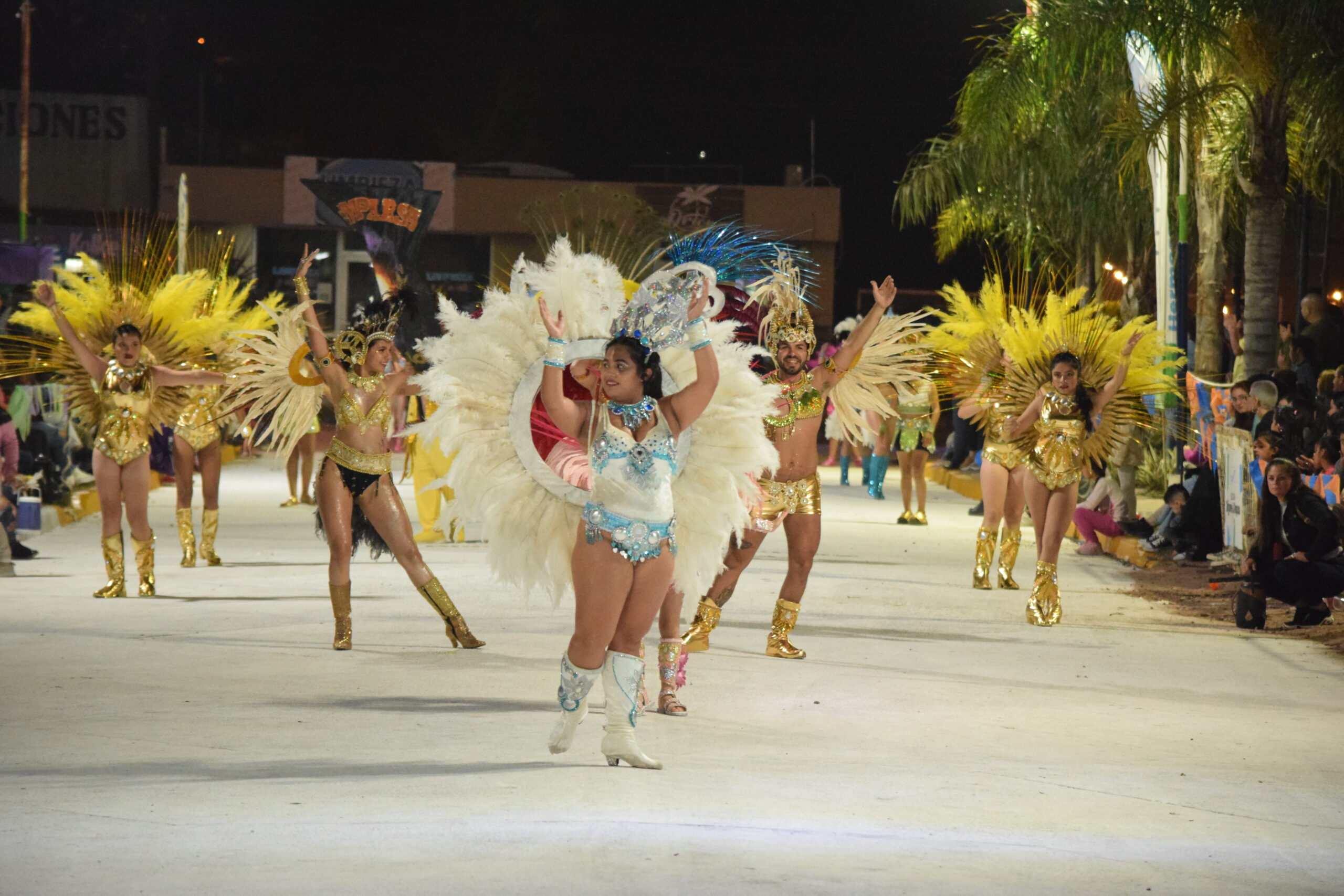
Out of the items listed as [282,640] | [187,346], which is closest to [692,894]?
[282,640]

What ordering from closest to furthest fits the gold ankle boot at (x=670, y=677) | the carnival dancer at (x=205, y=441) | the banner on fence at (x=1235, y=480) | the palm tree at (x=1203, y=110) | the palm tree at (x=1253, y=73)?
the gold ankle boot at (x=670, y=677) → the carnival dancer at (x=205, y=441) → the banner on fence at (x=1235, y=480) → the palm tree at (x=1253, y=73) → the palm tree at (x=1203, y=110)

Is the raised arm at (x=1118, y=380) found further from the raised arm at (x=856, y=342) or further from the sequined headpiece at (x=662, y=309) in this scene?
the sequined headpiece at (x=662, y=309)

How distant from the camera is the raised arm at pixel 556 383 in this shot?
240 inches

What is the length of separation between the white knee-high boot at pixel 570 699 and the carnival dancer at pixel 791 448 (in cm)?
255

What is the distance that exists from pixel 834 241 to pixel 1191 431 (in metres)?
23.2

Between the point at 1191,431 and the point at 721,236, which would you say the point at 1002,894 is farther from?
the point at 1191,431

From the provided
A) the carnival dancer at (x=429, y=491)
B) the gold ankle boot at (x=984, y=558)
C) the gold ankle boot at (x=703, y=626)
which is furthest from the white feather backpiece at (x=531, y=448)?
the carnival dancer at (x=429, y=491)

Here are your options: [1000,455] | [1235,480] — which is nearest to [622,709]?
[1000,455]

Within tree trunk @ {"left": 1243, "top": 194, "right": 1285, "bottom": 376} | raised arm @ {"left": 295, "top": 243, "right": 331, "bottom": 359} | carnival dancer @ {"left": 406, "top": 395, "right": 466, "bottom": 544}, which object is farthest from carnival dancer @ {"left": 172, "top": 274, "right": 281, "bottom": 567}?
tree trunk @ {"left": 1243, "top": 194, "right": 1285, "bottom": 376}

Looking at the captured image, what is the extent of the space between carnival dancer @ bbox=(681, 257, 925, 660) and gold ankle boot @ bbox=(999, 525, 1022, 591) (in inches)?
154

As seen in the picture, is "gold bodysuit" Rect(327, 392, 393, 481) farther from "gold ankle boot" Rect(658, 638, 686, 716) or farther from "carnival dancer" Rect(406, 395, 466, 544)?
"carnival dancer" Rect(406, 395, 466, 544)

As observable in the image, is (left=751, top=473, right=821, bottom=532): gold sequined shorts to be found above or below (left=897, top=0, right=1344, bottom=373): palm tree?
below

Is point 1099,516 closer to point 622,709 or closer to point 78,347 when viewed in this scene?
point 78,347

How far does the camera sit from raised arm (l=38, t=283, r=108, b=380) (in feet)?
34.3
